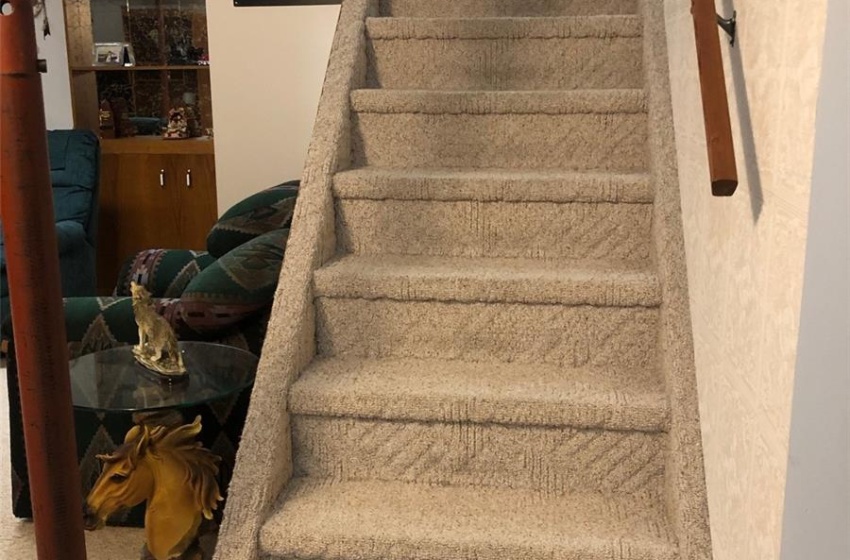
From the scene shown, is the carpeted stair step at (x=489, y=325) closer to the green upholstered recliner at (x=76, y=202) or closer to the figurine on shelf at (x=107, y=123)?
the green upholstered recliner at (x=76, y=202)

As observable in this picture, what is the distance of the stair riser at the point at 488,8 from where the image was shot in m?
2.61

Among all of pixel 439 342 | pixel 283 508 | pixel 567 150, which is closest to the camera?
pixel 283 508

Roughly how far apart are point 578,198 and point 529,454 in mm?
587

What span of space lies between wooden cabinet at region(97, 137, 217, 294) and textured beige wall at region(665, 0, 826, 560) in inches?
151

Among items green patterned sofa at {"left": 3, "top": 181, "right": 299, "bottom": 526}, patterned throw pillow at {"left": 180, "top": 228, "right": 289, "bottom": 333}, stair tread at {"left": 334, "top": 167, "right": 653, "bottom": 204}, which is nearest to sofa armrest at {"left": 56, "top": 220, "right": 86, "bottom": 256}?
green patterned sofa at {"left": 3, "top": 181, "right": 299, "bottom": 526}

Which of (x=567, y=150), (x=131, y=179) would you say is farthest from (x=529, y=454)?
(x=131, y=179)

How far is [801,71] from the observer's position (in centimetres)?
101

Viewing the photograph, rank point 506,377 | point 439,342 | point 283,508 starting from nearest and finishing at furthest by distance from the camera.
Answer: point 283,508 < point 506,377 < point 439,342

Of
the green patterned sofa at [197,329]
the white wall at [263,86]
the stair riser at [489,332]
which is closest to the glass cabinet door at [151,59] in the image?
the white wall at [263,86]

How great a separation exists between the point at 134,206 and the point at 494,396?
3.88m

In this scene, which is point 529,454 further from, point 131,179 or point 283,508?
point 131,179

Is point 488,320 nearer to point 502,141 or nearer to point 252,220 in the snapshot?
point 502,141

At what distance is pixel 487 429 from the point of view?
67.4 inches

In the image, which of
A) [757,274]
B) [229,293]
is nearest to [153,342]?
[229,293]
